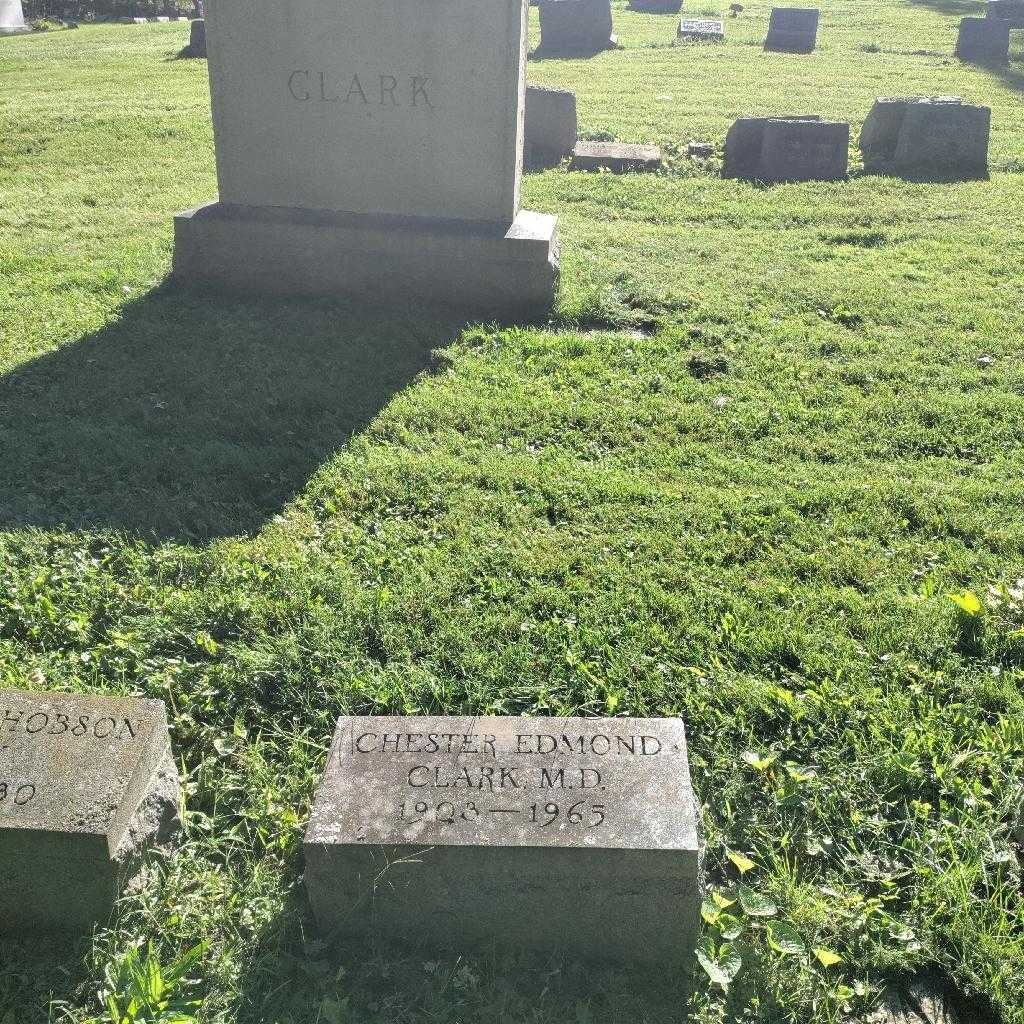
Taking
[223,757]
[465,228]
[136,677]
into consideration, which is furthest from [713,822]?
[465,228]

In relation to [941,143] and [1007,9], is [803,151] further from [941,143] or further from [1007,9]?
[1007,9]

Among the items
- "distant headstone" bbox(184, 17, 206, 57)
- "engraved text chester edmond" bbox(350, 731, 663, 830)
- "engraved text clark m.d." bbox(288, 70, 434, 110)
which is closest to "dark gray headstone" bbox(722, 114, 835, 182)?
"engraved text clark m.d." bbox(288, 70, 434, 110)

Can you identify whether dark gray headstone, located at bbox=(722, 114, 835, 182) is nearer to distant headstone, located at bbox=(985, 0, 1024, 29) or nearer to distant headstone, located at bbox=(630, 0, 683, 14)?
distant headstone, located at bbox=(985, 0, 1024, 29)

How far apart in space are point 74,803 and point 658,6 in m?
26.7

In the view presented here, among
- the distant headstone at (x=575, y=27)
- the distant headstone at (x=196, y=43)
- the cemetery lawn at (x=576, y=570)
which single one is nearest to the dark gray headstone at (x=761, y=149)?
the cemetery lawn at (x=576, y=570)

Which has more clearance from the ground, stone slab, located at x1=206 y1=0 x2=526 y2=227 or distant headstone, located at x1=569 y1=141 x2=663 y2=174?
stone slab, located at x1=206 y1=0 x2=526 y2=227

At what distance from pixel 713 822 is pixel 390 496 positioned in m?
2.19

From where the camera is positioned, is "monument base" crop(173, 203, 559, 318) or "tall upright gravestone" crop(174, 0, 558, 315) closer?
"tall upright gravestone" crop(174, 0, 558, 315)

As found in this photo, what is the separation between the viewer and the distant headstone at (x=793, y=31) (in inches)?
732

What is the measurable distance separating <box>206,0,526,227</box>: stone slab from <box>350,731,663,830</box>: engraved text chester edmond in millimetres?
4626

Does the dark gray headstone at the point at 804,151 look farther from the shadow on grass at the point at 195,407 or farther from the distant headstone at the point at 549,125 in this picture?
the shadow on grass at the point at 195,407

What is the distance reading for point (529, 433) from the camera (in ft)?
16.3

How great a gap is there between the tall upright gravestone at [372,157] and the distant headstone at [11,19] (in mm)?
18286

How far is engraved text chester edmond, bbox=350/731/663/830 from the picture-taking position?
7.83 ft
